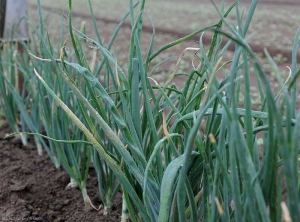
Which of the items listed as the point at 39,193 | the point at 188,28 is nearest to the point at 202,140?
the point at 39,193

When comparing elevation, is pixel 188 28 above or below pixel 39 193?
above

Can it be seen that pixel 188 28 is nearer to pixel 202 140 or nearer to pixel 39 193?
pixel 39 193

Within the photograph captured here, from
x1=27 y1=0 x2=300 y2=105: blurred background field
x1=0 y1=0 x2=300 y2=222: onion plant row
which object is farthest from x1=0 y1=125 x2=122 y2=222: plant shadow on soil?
x1=27 y1=0 x2=300 y2=105: blurred background field

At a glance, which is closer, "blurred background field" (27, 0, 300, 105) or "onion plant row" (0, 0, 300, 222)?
"onion plant row" (0, 0, 300, 222)

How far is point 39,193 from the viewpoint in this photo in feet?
4.57

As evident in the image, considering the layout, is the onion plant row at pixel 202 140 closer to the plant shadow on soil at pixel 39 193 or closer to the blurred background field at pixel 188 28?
the plant shadow on soil at pixel 39 193

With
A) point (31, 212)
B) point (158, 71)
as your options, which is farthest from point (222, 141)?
point (158, 71)

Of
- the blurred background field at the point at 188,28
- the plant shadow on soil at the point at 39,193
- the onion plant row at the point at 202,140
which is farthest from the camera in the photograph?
the blurred background field at the point at 188,28

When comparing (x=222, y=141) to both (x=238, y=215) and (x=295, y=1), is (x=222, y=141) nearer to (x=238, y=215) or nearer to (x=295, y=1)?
(x=238, y=215)

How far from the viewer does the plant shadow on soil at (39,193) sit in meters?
1.24

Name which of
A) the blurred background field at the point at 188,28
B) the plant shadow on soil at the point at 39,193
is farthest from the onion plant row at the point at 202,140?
the blurred background field at the point at 188,28

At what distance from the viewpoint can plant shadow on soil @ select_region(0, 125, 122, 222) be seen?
4.06 ft

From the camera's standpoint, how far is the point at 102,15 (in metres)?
6.79

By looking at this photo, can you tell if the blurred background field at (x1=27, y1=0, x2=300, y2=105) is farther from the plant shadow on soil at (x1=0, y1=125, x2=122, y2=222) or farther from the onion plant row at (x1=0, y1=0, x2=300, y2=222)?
the onion plant row at (x1=0, y1=0, x2=300, y2=222)
